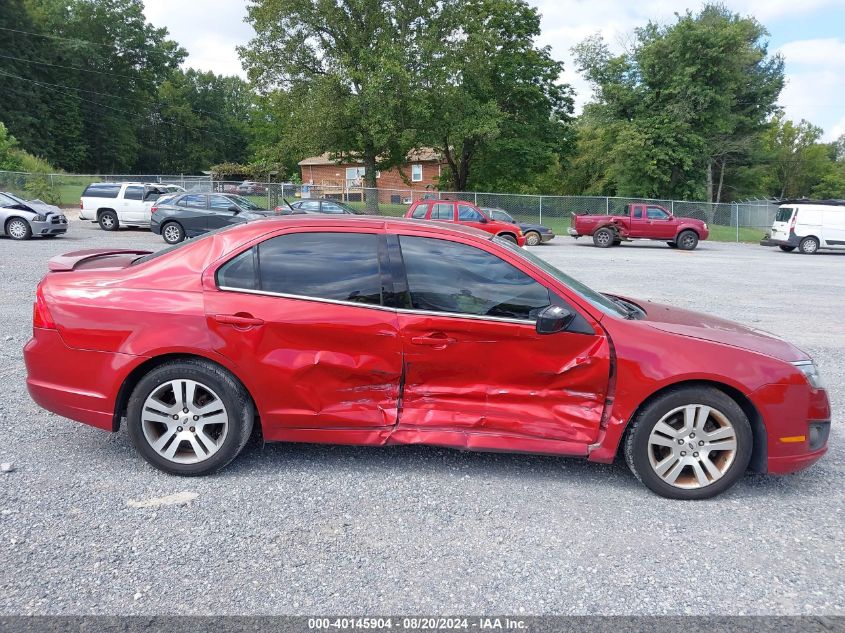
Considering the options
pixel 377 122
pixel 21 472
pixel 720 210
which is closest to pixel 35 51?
pixel 377 122

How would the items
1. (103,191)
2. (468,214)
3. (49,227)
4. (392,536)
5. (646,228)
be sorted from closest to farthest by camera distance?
(392,536) < (49,227) < (468,214) < (103,191) < (646,228)

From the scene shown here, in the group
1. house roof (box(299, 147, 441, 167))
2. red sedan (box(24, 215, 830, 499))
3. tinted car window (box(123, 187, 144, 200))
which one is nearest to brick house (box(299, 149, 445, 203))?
house roof (box(299, 147, 441, 167))

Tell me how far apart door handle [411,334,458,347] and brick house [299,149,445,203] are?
30896mm

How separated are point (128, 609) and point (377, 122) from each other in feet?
101

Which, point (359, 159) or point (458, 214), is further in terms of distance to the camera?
A: point (359, 159)

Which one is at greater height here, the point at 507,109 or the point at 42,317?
the point at 507,109

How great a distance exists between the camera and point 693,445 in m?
3.61

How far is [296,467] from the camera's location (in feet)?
13.1

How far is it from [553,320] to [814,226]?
25150mm

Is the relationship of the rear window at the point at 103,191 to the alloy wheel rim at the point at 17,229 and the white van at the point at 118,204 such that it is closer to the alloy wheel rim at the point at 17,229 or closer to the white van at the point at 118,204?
the white van at the point at 118,204

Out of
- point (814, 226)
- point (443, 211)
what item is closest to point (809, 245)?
point (814, 226)

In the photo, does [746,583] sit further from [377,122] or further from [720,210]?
[720,210]

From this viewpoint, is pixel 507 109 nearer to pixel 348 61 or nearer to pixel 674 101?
pixel 674 101

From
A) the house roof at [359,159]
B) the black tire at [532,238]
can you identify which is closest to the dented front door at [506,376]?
the black tire at [532,238]
